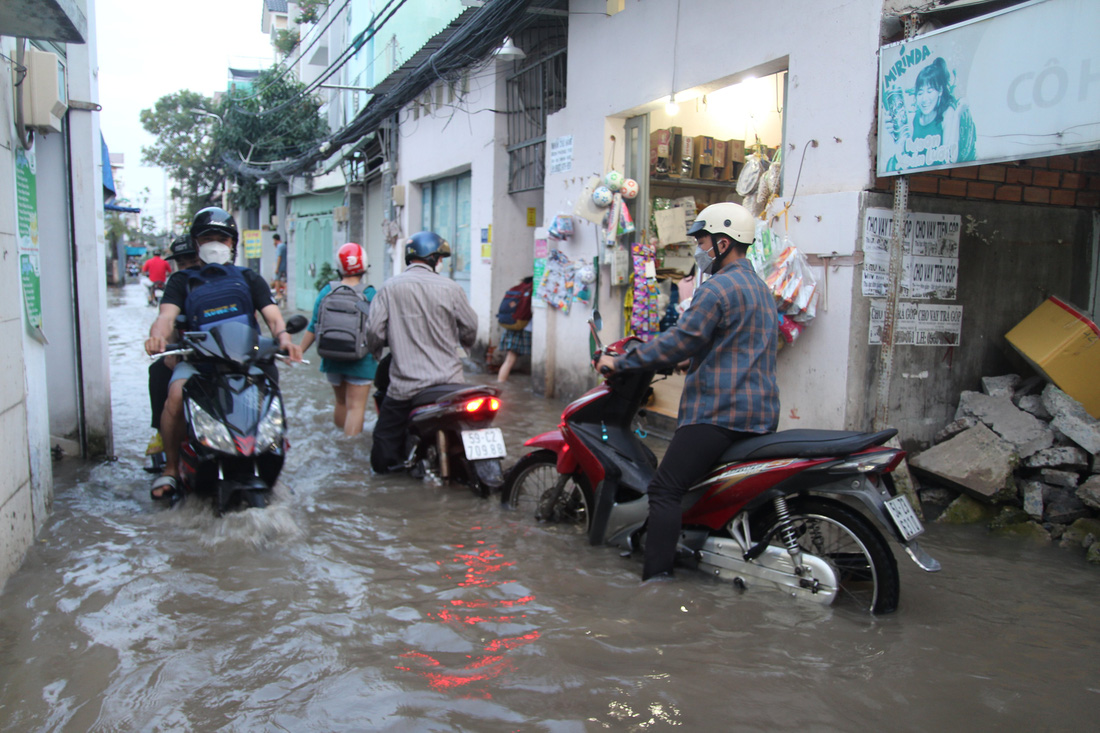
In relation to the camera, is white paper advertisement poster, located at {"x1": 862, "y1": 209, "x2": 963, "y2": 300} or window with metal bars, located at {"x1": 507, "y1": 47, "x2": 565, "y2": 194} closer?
white paper advertisement poster, located at {"x1": 862, "y1": 209, "x2": 963, "y2": 300}

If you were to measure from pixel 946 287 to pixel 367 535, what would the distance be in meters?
3.89

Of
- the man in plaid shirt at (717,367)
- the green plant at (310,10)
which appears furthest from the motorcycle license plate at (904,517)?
the green plant at (310,10)

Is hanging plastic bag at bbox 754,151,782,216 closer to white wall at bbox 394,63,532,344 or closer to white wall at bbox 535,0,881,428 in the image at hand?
white wall at bbox 535,0,881,428

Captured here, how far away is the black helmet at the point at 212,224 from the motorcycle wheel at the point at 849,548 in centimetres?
355

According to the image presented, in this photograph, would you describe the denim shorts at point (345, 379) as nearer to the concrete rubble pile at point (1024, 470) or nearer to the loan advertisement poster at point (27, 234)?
the loan advertisement poster at point (27, 234)

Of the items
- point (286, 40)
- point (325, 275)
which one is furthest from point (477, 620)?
point (286, 40)

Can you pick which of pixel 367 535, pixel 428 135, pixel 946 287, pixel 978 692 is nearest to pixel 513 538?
pixel 367 535

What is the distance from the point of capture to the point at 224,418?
4.34m

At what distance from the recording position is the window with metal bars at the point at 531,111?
1008 cm

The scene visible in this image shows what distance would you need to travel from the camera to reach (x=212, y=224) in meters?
4.89

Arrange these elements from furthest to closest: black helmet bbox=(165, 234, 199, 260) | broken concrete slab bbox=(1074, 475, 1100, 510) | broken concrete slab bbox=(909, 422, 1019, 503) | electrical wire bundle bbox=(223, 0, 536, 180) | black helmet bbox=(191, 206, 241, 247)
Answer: electrical wire bundle bbox=(223, 0, 536, 180) → black helmet bbox=(165, 234, 199, 260) → black helmet bbox=(191, 206, 241, 247) → broken concrete slab bbox=(909, 422, 1019, 503) → broken concrete slab bbox=(1074, 475, 1100, 510)

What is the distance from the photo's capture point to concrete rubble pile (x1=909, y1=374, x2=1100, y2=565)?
4.47m

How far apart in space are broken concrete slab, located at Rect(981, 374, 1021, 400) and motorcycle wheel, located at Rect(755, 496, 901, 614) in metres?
2.51

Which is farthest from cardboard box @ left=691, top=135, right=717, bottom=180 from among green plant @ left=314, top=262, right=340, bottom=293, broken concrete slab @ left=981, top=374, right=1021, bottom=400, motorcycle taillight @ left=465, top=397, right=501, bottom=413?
green plant @ left=314, top=262, right=340, bottom=293
